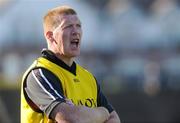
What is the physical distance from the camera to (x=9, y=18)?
18969 millimetres

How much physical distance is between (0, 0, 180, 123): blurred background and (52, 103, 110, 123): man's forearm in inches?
457

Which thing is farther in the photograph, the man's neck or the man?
the man's neck

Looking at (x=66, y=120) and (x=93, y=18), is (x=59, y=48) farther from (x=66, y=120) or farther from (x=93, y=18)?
(x=93, y=18)

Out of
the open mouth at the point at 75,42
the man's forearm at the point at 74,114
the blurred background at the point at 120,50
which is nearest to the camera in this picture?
the man's forearm at the point at 74,114

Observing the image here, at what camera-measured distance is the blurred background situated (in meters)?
17.3

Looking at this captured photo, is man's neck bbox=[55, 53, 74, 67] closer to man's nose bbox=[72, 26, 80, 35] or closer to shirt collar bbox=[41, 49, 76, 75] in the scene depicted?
shirt collar bbox=[41, 49, 76, 75]

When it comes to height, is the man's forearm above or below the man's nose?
below

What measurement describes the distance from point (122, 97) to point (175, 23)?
2922mm

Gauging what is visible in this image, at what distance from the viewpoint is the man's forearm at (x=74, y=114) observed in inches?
210

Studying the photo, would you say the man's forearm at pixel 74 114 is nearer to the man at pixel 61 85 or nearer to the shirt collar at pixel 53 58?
the man at pixel 61 85

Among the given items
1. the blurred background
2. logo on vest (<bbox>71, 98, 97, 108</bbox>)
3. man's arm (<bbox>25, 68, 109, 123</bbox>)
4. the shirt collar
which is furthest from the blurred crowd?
man's arm (<bbox>25, 68, 109, 123</bbox>)

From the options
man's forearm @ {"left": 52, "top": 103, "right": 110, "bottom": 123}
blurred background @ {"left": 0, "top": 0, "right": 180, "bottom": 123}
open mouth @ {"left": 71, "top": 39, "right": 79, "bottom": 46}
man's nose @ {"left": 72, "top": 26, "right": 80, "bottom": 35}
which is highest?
man's nose @ {"left": 72, "top": 26, "right": 80, "bottom": 35}

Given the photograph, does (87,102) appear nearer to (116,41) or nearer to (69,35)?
(69,35)

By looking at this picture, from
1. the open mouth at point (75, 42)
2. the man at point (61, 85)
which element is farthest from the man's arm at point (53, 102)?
the open mouth at point (75, 42)
